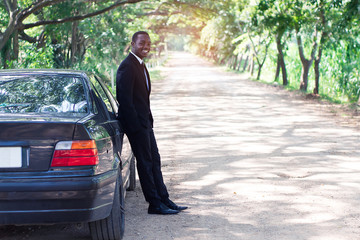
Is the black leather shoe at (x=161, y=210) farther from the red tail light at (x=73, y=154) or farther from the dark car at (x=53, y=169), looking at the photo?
the red tail light at (x=73, y=154)

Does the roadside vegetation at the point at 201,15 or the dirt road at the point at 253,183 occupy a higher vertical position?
the roadside vegetation at the point at 201,15

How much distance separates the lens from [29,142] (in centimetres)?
371

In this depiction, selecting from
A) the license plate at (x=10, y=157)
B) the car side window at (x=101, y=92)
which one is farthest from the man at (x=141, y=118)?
the license plate at (x=10, y=157)

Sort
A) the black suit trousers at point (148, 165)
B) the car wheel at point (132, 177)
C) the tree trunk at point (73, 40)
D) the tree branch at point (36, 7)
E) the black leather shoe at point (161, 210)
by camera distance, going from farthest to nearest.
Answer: the tree trunk at point (73, 40), the tree branch at point (36, 7), the car wheel at point (132, 177), the black leather shoe at point (161, 210), the black suit trousers at point (148, 165)

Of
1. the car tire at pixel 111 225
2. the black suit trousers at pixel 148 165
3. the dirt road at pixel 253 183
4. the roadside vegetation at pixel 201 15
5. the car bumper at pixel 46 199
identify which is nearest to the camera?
the car bumper at pixel 46 199

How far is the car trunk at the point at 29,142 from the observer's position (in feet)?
12.2

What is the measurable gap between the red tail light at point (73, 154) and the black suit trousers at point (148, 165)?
130cm

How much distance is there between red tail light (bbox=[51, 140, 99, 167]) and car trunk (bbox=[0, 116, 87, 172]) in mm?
42

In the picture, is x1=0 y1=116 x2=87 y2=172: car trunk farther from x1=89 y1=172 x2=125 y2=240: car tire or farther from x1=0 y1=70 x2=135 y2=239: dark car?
x1=89 y1=172 x2=125 y2=240: car tire

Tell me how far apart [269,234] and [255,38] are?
3026cm

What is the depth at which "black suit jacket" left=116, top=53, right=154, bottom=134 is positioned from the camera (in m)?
4.95

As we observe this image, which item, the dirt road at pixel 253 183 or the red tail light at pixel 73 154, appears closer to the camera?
the red tail light at pixel 73 154

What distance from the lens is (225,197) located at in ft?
19.3

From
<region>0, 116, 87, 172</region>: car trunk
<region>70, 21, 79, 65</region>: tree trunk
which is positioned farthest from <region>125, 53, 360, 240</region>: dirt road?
<region>70, 21, 79, 65</region>: tree trunk
